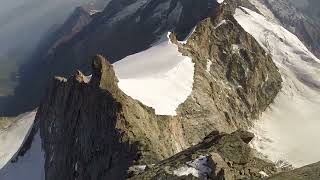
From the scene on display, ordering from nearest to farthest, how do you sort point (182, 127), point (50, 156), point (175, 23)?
1. point (182, 127)
2. point (50, 156)
3. point (175, 23)

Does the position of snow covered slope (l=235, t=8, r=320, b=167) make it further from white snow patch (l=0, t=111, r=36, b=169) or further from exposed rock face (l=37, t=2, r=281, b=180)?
white snow patch (l=0, t=111, r=36, b=169)

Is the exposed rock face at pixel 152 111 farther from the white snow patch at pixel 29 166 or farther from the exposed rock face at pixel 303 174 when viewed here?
the exposed rock face at pixel 303 174

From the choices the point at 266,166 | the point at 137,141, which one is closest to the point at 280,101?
the point at 137,141

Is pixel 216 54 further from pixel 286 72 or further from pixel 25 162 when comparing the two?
pixel 25 162

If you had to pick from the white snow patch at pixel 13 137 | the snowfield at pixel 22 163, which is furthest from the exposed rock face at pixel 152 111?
the white snow patch at pixel 13 137

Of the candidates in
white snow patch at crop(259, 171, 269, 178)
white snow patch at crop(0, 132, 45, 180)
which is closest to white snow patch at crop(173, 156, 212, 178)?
white snow patch at crop(259, 171, 269, 178)

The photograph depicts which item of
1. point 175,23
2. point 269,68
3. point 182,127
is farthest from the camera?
point 175,23
